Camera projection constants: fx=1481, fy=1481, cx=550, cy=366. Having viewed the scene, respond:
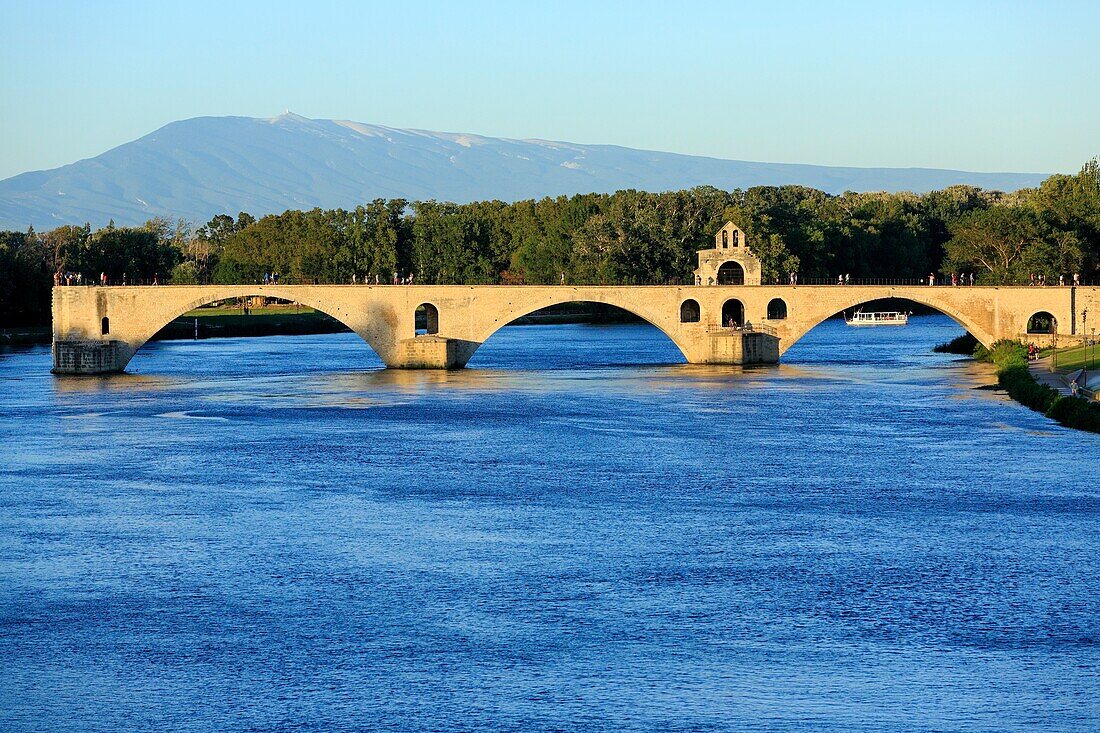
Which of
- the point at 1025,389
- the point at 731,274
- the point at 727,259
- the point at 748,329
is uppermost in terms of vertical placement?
the point at 727,259

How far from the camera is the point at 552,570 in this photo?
111 ft

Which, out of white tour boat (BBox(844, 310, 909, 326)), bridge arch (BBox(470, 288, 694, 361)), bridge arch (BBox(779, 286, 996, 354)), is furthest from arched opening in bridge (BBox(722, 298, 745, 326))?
white tour boat (BBox(844, 310, 909, 326))

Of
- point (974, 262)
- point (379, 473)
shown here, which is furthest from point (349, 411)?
point (974, 262)

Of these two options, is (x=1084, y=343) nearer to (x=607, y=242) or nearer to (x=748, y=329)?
(x=748, y=329)

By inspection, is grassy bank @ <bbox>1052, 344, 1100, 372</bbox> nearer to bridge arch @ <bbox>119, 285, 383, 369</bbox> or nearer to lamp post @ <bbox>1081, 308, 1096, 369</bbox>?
lamp post @ <bbox>1081, 308, 1096, 369</bbox>

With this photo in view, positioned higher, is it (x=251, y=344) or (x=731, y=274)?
(x=731, y=274)

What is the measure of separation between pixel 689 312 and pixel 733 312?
3.28m

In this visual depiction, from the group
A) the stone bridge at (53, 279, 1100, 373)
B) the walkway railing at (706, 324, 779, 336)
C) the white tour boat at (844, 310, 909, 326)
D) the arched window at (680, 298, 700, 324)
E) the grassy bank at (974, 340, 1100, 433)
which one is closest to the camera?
the grassy bank at (974, 340, 1100, 433)

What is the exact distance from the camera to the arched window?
313 ft

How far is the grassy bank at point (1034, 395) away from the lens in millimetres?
56188

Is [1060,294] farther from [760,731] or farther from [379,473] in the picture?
[760,731]

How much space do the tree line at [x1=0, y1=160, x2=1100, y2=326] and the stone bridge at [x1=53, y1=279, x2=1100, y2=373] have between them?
21.5 metres

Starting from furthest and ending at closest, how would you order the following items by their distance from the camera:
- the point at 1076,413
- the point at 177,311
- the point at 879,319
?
the point at 879,319, the point at 177,311, the point at 1076,413

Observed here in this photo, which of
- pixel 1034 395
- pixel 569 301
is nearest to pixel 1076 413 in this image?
pixel 1034 395
